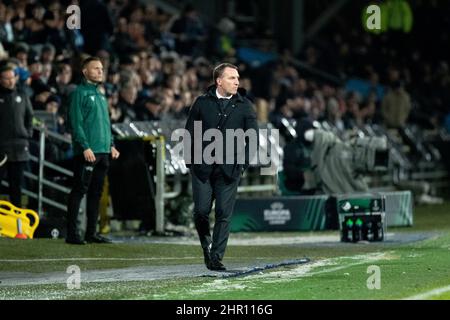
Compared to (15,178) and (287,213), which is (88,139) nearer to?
(15,178)

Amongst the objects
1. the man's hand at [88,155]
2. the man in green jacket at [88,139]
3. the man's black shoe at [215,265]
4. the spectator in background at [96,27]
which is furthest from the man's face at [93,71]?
the spectator in background at [96,27]

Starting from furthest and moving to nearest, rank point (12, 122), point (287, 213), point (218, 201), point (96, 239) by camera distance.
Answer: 1. point (287, 213)
2. point (12, 122)
3. point (96, 239)
4. point (218, 201)

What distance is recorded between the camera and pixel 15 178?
17719mm

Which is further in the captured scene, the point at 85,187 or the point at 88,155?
the point at 85,187

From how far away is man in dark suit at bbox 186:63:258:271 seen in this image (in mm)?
13859

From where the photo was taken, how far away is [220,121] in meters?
13.9

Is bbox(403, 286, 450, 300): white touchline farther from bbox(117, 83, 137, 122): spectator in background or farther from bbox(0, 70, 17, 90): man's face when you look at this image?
bbox(117, 83, 137, 122): spectator in background

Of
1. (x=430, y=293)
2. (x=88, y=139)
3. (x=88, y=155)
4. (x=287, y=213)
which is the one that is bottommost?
(x=287, y=213)

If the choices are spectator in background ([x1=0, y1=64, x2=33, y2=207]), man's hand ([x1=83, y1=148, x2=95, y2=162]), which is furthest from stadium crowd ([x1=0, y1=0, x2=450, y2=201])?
man's hand ([x1=83, y1=148, x2=95, y2=162])

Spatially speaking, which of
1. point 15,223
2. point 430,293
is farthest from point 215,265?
point 15,223

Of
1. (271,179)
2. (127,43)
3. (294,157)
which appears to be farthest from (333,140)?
(127,43)

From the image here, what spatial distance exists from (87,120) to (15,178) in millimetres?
1857

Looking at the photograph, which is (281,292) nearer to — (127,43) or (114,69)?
(114,69)

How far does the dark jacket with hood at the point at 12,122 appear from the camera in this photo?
57.6 feet
